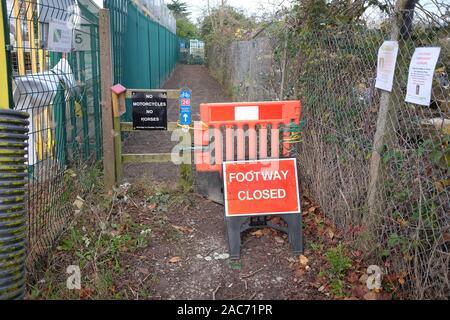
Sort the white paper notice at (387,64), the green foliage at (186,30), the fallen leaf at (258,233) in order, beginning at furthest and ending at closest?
the green foliage at (186,30)
the fallen leaf at (258,233)
the white paper notice at (387,64)

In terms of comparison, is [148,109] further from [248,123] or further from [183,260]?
[183,260]

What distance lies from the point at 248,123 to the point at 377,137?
1.56m

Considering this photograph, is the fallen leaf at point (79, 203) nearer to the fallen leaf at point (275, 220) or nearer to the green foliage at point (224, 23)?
the fallen leaf at point (275, 220)

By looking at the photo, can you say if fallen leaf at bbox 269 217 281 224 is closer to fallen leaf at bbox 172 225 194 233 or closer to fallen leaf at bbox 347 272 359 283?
fallen leaf at bbox 172 225 194 233

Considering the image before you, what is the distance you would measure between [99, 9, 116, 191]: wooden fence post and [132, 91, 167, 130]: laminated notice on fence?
0.99 ft

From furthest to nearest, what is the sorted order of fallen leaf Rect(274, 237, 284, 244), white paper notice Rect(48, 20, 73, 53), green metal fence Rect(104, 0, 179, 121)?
green metal fence Rect(104, 0, 179, 121) → fallen leaf Rect(274, 237, 284, 244) → white paper notice Rect(48, 20, 73, 53)

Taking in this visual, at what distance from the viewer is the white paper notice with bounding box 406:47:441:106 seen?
266 centimetres

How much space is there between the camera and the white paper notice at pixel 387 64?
3137 millimetres

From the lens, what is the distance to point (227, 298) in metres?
3.28

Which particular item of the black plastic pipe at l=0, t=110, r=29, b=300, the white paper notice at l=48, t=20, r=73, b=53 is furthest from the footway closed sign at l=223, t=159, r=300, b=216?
the white paper notice at l=48, t=20, r=73, b=53

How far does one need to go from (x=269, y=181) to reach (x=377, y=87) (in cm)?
130

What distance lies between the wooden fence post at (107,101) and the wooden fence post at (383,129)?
3.00 metres

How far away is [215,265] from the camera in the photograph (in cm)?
374

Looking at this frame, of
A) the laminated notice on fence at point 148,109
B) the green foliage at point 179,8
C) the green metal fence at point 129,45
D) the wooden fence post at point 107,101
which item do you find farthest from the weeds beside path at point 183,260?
the green foliage at point 179,8
